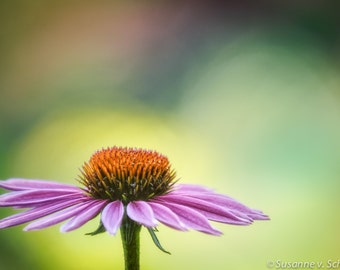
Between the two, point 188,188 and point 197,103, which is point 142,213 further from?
point 197,103

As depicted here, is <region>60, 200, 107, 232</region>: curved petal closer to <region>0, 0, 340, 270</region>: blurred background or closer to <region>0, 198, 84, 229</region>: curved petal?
<region>0, 198, 84, 229</region>: curved petal

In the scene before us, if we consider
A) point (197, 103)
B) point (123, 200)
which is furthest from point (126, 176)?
point (197, 103)

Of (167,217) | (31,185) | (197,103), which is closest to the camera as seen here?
(167,217)

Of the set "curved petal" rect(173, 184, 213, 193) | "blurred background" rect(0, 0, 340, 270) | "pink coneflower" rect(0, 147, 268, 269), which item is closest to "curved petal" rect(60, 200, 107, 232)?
"pink coneflower" rect(0, 147, 268, 269)

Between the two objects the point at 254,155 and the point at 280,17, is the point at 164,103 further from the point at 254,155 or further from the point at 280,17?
the point at 280,17

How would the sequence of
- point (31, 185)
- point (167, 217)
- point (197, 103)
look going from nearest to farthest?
point (167, 217) < point (31, 185) < point (197, 103)

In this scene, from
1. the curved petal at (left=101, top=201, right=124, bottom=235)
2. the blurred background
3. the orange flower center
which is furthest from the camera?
the blurred background
